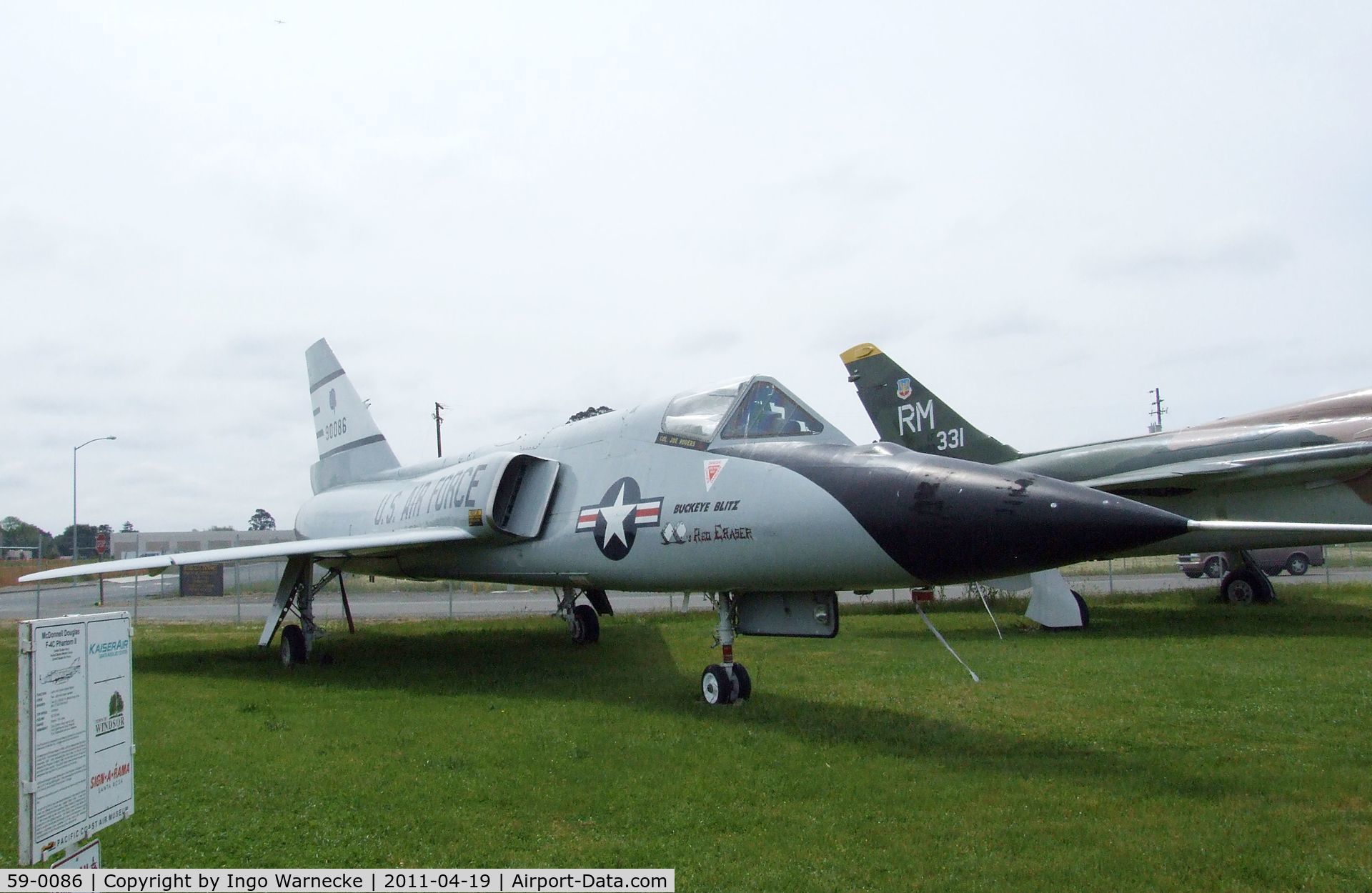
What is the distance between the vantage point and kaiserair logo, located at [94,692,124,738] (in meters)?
3.62

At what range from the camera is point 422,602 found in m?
30.3

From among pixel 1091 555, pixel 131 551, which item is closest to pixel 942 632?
pixel 1091 555

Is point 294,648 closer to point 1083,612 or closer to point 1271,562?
point 1083,612

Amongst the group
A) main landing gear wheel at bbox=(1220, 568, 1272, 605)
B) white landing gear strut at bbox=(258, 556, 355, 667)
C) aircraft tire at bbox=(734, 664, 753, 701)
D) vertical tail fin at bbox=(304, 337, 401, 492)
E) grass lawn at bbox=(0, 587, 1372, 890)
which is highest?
vertical tail fin at bbox=(304, 337, 401, 492)

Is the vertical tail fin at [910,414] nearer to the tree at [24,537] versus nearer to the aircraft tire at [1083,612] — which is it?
the aircraft tire at [1083,612]

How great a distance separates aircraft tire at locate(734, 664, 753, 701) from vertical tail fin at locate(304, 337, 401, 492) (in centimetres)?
892

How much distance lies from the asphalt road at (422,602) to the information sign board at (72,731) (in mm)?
16516

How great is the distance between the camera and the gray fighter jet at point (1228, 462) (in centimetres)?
1505

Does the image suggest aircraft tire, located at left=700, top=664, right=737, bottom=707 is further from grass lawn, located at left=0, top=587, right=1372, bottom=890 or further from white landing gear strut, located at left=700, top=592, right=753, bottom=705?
grass lawn, located at left=0, top=587, right=1372, bottom=890

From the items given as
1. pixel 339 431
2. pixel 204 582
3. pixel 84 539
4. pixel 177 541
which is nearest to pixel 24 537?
pixel 84 539

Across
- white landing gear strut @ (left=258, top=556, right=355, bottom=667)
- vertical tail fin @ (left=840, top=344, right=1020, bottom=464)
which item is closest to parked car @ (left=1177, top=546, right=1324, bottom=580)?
vertical tail fin @ (left=840, top=344, right=1020, bottom=464)

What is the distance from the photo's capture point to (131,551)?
79.2m
